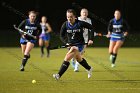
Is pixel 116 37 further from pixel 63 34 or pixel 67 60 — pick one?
pixel 67 60

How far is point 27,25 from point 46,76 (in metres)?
2.48

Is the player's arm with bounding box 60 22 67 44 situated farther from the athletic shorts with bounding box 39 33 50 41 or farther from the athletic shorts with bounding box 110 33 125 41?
the athletic shorts with bounding box 39 33 50 41

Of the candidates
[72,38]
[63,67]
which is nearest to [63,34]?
[72,38]

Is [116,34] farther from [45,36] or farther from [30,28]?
[45,36]

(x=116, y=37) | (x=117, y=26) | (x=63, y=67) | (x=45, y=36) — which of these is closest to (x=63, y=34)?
(x=63, y=67)

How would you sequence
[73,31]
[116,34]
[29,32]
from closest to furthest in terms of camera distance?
[73,31] → [29,32] → [116,34]

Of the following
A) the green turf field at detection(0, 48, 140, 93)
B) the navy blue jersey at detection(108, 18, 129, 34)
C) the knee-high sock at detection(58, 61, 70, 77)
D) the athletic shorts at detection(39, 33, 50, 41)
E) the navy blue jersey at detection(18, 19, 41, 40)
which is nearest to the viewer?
the green turf field at detection(0, 48, 140, 93)

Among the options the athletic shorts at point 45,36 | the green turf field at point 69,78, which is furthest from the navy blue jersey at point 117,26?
the athletic shorts at point 45,36

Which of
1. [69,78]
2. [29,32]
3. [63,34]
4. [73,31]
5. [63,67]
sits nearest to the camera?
[63,67]

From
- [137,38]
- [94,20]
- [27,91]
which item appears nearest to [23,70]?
[27,91]

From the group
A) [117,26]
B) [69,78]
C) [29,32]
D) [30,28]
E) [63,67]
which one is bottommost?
[69,78]

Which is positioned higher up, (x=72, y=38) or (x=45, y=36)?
(x=72, y=38)

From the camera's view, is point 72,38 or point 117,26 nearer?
point 72,38

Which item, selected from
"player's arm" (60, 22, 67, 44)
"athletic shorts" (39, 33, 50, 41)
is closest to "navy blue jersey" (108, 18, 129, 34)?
"player's arm" (60, 22, 67, 44)
